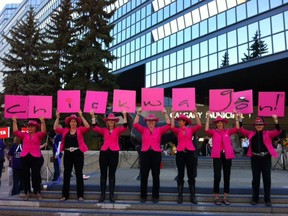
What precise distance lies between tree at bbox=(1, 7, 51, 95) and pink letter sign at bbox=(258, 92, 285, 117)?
19828 millimetres

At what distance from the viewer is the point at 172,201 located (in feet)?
27.1

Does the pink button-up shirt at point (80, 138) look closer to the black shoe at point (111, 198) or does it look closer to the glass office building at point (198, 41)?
the black shoe at point (111, 198)

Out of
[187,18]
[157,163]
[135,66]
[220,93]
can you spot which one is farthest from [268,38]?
[157,163]

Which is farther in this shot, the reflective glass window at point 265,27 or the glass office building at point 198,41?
the glass office building at point 198,41

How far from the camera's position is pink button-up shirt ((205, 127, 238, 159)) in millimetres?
7814

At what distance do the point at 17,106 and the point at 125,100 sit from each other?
284 cm

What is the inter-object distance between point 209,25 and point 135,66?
1236 cm

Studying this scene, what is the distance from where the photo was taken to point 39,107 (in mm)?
9086

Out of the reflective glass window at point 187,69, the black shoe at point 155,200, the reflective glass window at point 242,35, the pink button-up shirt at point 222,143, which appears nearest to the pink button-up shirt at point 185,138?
the pink button-up shirt at point 222,143

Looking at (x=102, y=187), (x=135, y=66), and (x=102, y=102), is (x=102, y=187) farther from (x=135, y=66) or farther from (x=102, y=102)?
(x=135, y=66)

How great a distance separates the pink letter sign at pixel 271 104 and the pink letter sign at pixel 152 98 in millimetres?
2469

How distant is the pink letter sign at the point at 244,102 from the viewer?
8664mm

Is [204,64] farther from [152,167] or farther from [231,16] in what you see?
[152,167]

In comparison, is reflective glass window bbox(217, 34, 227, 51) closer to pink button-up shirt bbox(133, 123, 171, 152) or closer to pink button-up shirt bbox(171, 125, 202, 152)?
pink button-up shirt bbox(171, 125, 202, 152)
